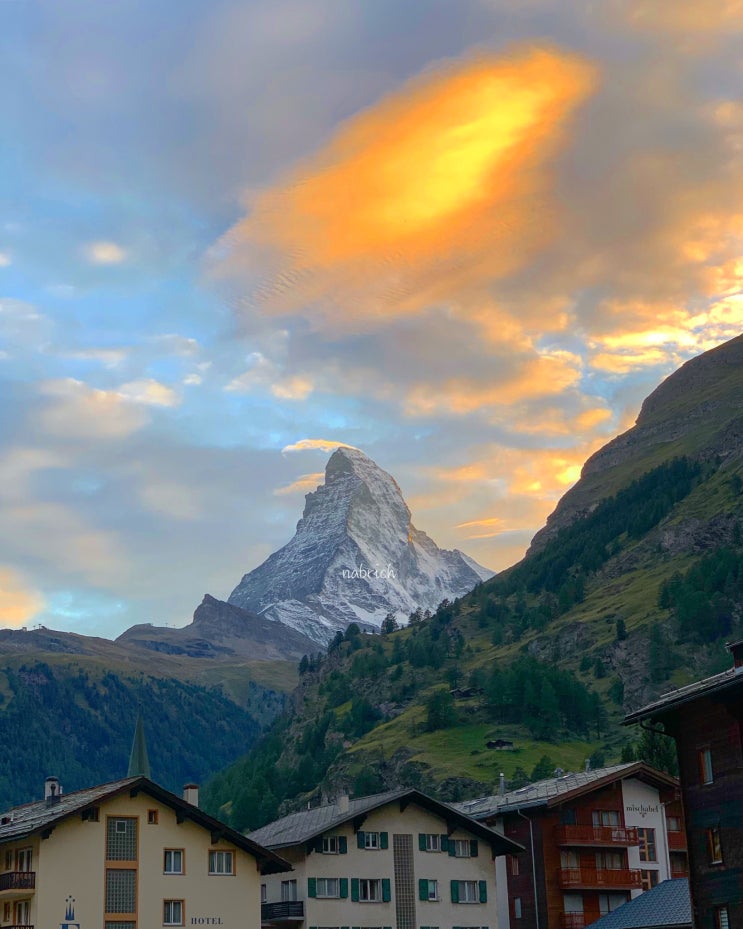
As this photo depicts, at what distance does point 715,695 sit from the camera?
55.9 metres

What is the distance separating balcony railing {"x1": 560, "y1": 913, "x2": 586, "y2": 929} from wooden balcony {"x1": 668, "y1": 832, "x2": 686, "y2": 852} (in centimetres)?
988

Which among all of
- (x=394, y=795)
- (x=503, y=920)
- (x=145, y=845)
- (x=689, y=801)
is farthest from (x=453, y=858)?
(x=689, y=801)

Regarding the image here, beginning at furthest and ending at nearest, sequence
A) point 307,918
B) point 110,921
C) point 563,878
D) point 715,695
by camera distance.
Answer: point 563,878, point 307,918, point 110,921, point 715,695

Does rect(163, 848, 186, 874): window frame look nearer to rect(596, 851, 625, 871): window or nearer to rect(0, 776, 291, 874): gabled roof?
rect(0, 776, 291, 874): gabled roof

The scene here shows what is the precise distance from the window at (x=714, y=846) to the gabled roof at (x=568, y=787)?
1683 inches

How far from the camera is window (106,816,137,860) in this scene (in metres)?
78.0

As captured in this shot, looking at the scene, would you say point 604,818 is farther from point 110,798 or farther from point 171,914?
point 110,798

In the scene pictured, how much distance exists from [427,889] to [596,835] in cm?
1654

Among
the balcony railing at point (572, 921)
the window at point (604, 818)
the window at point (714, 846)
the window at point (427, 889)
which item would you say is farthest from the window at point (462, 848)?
the window at point (714, 846)

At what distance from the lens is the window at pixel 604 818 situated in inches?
4048

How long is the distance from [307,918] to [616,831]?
88.0ft

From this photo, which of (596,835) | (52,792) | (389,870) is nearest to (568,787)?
(596,835)

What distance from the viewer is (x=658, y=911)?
83375 millimetres

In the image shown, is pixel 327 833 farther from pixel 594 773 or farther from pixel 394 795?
pixel 594 773
